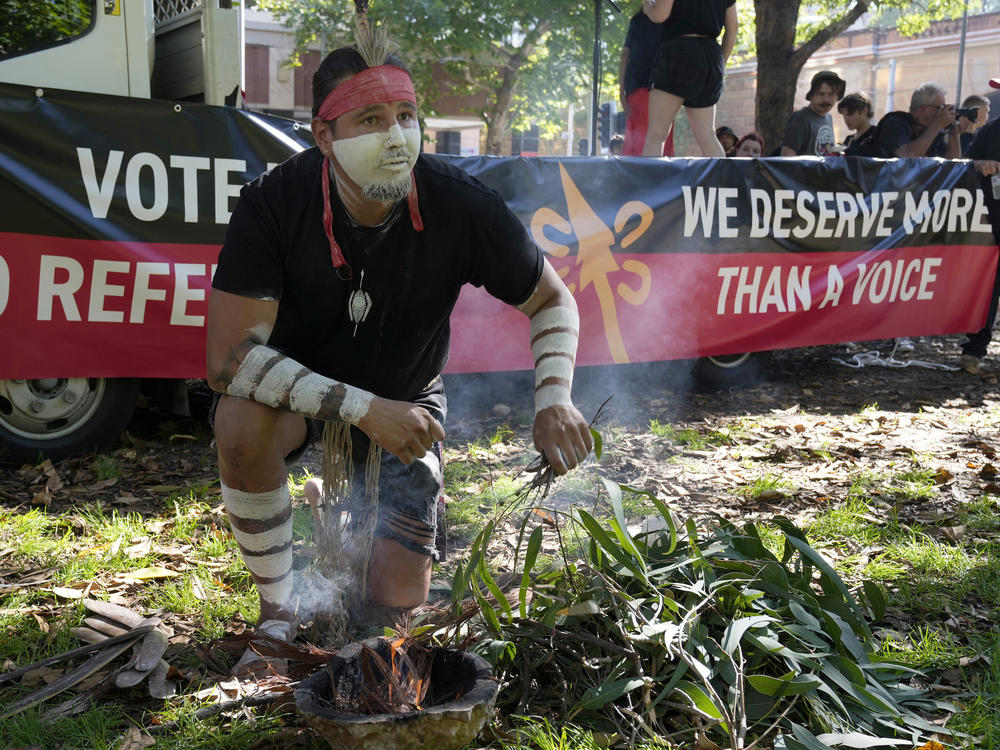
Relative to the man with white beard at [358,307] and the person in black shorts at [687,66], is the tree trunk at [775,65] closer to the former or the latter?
the person in black shorts at [687,66]

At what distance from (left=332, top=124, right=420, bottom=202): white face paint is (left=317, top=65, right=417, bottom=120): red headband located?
0.27ft

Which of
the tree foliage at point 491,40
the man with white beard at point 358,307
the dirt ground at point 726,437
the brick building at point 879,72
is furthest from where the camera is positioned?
the brick building at point 879,72

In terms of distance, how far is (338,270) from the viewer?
8.73 ft

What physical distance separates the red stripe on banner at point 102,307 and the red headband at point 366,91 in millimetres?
2067

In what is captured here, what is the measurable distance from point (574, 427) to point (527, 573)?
1.30 ft

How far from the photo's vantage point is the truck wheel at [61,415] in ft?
13.8

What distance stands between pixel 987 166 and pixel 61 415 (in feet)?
20.5

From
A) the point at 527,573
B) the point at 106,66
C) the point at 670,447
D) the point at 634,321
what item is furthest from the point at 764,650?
the point at 106,66

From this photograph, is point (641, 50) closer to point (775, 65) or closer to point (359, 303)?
point (775, 65)

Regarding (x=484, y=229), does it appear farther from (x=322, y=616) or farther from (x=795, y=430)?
(x=795, y=430)

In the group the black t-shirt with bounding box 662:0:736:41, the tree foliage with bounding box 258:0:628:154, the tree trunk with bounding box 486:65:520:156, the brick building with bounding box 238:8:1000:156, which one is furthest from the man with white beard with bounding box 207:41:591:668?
the brick building with bounding box 238:8:1000:156

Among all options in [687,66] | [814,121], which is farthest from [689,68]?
[814,121]

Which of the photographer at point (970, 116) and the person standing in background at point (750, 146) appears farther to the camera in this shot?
the photographer at point (970, 116)

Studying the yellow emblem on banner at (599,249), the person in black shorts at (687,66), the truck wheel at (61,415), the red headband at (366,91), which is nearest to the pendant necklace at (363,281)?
the red headband at (366,91)
